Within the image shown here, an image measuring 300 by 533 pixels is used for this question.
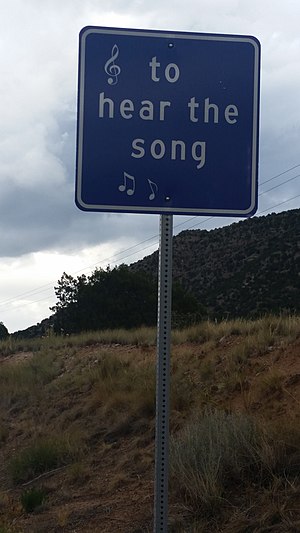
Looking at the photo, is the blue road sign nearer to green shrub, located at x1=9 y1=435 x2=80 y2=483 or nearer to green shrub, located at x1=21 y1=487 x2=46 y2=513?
green shrub, located at x1=21 y1=487 x2=46 y2=513

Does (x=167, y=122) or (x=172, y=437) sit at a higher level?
(x=167, y=122)

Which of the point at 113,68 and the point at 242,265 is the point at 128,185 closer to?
the point at 113,68

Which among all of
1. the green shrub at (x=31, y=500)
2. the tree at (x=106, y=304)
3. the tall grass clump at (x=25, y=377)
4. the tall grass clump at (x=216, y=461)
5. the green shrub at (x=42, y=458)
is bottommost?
the green shrub at (x=31, y=500)

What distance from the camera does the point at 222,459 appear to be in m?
7.09

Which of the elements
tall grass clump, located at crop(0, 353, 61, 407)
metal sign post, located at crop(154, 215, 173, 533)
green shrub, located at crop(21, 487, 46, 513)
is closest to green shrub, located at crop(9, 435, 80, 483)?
green shrub, located at crop(21, 487, 46, 513)

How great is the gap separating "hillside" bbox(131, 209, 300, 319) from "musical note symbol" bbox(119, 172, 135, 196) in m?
34.2

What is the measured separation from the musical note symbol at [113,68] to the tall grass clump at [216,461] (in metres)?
3.97

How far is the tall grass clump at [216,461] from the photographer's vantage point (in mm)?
6703

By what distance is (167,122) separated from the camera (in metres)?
3.85

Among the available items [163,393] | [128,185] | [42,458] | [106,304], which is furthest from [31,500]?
[106,304]

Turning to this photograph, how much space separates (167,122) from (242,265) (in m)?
46.9

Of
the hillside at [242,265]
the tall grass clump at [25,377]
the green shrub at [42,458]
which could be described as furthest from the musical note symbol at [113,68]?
the hillside at [242,265]

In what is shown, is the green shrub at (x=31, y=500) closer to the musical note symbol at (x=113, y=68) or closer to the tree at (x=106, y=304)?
the musical note symbol at (x=113, y=68)

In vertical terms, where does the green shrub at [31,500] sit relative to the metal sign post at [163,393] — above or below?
below
